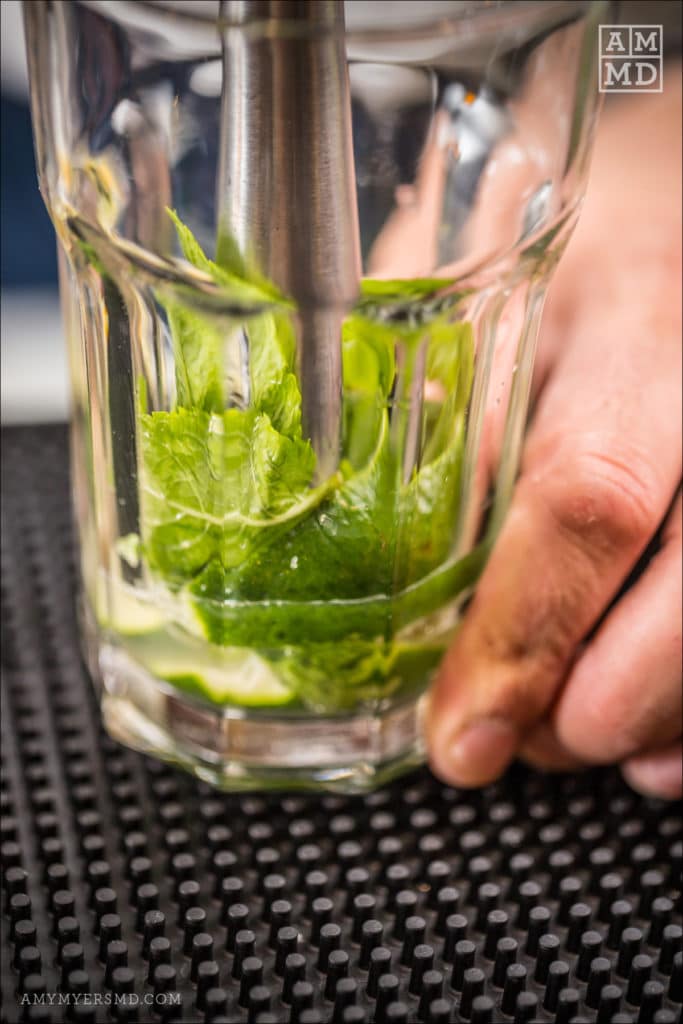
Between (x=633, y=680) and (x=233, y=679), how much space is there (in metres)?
0.13

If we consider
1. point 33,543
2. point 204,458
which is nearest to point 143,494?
point 204,458

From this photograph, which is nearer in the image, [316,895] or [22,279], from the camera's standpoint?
[316,895]

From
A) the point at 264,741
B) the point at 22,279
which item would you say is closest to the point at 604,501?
the point at 264,741

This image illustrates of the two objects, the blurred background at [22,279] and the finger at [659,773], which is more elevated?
the blurred background at [22,279]

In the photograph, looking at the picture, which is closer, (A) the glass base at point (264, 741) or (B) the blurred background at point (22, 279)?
(A) the glass base at point (264, 741)

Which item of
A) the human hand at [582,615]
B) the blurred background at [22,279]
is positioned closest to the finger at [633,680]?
the human hand at [582,615]

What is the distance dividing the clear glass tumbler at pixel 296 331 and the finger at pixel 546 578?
0.5 inches

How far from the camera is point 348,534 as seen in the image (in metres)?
0.36

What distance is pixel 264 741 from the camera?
0.41 metres
